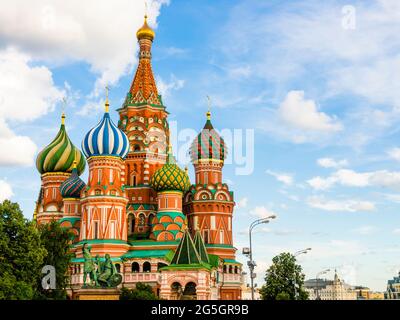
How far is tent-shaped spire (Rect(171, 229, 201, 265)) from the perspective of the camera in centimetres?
4748

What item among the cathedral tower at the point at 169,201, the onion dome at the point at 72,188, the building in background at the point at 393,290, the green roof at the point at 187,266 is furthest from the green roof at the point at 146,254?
the building in background at the point at 393,290

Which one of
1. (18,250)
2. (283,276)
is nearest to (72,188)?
(283,276)

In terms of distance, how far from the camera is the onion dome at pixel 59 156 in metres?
63.4

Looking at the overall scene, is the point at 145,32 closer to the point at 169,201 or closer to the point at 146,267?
the point at 169,201

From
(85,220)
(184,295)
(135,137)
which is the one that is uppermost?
(135,137)

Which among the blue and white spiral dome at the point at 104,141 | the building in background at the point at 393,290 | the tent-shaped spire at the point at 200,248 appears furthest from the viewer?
the building in background at the point at 393,290

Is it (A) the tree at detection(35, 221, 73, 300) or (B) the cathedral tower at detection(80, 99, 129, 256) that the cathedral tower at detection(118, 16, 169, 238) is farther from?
(A) the tree at detection(35, 221, 73, 300)

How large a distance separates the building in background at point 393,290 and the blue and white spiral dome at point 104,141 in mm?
116137

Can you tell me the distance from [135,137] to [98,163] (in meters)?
8.32

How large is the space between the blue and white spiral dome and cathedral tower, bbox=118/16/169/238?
226 inches

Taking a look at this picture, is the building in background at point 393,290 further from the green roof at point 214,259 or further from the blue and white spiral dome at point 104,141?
the blue and white spiral dome at point 104,141
